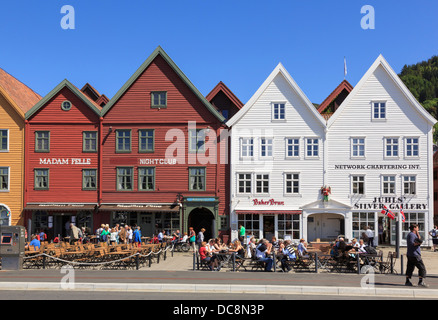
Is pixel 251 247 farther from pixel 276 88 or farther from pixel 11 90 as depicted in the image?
pixel 11 90

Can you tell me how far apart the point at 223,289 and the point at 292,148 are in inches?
770

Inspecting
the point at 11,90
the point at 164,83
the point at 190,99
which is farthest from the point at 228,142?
the point at 11,90

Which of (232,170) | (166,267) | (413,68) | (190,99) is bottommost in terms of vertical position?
(166,267)

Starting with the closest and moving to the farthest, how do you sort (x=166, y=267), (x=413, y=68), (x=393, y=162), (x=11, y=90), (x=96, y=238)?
1. (x=166, y=267)
2. (x=96, y=238)
3. (x=393, y=162)
4. (x=11, y=90)
5. (x=413, y=68)

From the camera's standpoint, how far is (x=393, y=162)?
3209 cm

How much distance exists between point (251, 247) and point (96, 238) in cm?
1285

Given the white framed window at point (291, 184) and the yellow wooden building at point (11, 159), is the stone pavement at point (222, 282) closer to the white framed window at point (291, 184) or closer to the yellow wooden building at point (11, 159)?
the white framed window at point (291, 184)

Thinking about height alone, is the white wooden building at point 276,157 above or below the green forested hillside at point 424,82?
below

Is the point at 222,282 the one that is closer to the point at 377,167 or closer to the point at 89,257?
the point at 89,257

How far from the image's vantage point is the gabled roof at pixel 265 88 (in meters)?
32.3

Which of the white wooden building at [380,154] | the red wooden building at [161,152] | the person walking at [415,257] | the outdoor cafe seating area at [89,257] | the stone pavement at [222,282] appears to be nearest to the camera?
the stone pavement at [222,282]

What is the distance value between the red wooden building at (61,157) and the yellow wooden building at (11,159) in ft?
1.68

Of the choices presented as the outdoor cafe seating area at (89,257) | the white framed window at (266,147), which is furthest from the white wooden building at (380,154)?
the outdoor cafe seating area at (89,257)

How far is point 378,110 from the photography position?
3250 cm
